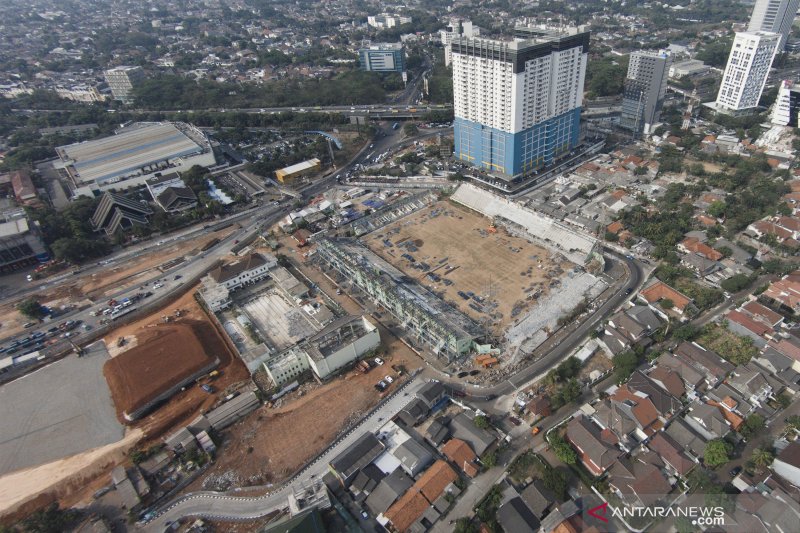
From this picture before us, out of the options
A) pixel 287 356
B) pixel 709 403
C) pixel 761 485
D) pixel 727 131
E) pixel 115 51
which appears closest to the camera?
pixel 761 485

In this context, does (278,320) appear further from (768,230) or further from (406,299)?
(768,230)

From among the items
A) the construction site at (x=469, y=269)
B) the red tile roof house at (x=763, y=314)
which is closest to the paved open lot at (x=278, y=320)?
the construction site at (x=469, y=269)

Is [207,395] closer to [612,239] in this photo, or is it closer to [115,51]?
[612,239]

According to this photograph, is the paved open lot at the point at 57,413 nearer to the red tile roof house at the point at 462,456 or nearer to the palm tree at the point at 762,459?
the red tile roof house at the point at 462,456

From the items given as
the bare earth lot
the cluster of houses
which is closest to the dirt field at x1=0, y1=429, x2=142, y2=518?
the bare earth lot

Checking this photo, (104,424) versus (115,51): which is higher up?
(115,51)

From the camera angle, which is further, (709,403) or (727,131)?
(727,131)

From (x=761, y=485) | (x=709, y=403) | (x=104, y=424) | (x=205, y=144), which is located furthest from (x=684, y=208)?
(x=205, y=144)
